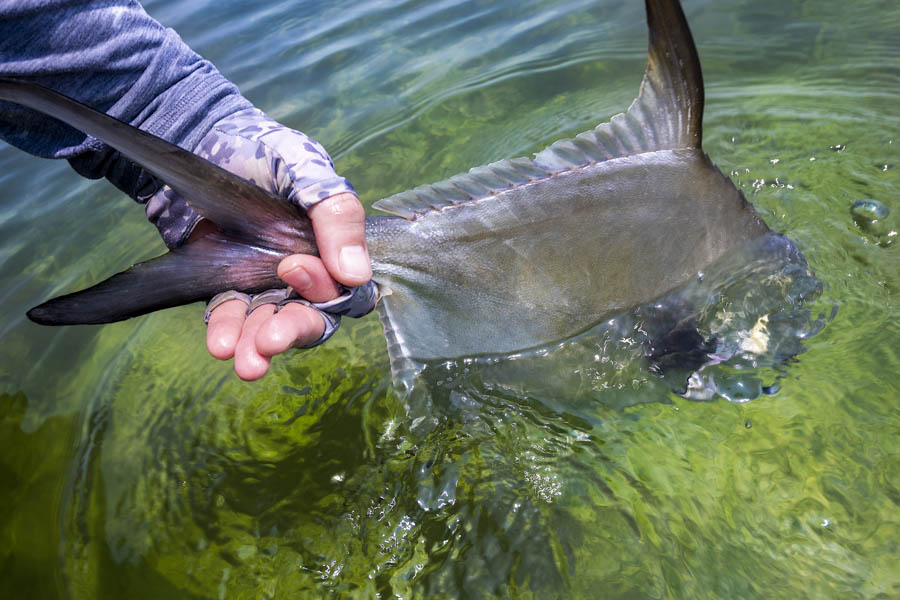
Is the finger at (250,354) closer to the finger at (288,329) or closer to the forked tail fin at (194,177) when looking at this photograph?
the finger at (288,329)

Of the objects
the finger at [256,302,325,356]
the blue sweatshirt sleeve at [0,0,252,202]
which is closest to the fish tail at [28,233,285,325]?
the finger at [256,302,325,356]

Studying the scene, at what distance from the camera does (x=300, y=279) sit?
64.5 inches

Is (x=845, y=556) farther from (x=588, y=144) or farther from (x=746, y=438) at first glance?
(x=588, y=144)

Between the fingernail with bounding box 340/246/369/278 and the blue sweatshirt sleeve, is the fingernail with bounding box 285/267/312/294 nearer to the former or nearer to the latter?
the fingernail with bounding box 340/246/369/278

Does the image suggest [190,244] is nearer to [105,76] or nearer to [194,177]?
[194,177]

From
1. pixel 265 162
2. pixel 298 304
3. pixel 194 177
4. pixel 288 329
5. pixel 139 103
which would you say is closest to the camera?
pixel 194 177

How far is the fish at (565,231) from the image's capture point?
6.62 feet

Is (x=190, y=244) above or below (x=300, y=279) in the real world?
above

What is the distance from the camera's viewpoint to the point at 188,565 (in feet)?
6.78

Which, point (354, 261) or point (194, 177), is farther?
point (354, 261)

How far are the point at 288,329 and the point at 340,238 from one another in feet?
0.89

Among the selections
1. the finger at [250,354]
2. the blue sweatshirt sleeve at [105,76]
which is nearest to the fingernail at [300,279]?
the finger at [250,354]

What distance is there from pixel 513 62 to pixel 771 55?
65.2 inches

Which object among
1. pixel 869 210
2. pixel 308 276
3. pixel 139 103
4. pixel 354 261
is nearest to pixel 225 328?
pixel 308 276
